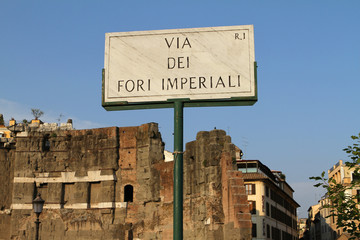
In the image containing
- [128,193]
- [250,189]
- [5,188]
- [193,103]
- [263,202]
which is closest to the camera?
[193,103]

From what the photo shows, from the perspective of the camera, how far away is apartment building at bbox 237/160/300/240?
5341 centimetres

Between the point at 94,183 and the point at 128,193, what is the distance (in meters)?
2.64

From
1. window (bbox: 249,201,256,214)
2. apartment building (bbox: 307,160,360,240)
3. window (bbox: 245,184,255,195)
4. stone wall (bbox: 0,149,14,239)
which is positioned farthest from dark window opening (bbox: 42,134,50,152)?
apartment building (bbox: 307,160,360,240)

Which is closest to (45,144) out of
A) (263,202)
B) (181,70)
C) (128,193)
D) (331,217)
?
(128,193)

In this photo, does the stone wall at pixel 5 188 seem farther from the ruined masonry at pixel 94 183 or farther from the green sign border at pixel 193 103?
the green sign border at pixel 193 103

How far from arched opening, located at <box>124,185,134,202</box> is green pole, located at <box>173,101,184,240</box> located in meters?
30.9

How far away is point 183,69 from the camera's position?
289 inches

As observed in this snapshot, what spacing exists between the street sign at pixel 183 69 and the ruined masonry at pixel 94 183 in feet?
77.7

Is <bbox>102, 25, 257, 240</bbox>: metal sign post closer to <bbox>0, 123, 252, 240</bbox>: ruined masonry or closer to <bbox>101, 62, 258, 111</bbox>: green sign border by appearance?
<bbox>101, 62, 258, 111</bbox>: green sign border

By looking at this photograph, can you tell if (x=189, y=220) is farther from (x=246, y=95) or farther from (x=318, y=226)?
(x=318, y=226)

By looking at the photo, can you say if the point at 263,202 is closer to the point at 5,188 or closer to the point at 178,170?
the point at 5,188

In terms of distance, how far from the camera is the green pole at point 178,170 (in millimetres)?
6691

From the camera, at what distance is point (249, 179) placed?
5534 cm

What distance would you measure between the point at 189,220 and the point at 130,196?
26.3 feet
